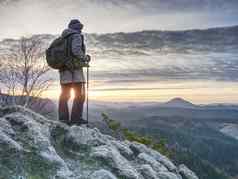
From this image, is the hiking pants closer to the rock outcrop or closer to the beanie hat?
the rock outcrop

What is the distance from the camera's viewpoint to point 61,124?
14.4 m

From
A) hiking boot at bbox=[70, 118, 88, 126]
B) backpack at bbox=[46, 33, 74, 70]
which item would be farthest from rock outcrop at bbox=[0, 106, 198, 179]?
backpack at bbox=[46, 33, 74, 70]

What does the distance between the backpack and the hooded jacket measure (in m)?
0.19

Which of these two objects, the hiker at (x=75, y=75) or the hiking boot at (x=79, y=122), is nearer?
the hiker at (x=75, y=75)

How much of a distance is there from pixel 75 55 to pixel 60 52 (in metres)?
0.62

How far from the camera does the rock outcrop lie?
11.0m

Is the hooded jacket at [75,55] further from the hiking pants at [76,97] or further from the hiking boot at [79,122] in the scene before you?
the hiking boot at [79,122]

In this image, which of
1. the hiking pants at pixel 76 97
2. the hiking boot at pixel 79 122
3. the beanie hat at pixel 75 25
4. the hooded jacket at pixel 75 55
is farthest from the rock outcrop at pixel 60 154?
the beanie hat at pixel 75 25

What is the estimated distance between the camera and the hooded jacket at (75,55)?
1424 centimetres

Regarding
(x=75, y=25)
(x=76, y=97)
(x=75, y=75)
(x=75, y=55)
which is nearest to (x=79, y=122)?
(x=76, y=97)

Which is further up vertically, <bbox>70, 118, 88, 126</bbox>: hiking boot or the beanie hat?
the beanie hat

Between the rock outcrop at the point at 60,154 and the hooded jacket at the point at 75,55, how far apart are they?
5.65ft

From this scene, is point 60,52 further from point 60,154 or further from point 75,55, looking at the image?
point 60,154

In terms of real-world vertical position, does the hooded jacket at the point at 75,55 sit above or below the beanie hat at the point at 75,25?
below
